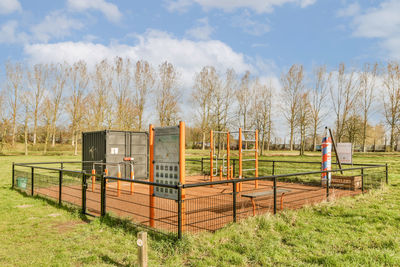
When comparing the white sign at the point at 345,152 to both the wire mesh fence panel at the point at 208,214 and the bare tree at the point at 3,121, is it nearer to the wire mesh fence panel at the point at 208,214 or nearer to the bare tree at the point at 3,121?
the wire mesh fence panel at the point at 208,214

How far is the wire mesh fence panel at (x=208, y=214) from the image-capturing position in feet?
18.7

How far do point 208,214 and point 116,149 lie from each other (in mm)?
7957

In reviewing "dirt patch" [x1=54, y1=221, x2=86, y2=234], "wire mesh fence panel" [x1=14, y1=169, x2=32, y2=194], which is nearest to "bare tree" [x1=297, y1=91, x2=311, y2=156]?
"wire mesh fence panel" [x1=14, y1=169, x2=32, y2=194]

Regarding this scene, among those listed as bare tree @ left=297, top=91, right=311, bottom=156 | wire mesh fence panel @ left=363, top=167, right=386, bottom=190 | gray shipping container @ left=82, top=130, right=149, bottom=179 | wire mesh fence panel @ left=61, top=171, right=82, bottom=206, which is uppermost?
bare tree @ left=297, top=91, right=311, bottom=156

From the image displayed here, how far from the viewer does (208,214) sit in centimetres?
667

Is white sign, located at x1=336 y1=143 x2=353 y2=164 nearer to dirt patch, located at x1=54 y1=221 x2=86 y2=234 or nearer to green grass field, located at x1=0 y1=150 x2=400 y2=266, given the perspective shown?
green grass field, located at x1=0 y1=150 x2=400 y2=266

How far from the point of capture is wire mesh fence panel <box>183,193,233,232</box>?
569 cm

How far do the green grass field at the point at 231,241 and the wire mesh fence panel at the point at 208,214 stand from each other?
58 centimetres

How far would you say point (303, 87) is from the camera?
3334 centimetres

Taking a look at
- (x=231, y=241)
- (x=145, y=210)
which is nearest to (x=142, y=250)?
(x=231, y=241)

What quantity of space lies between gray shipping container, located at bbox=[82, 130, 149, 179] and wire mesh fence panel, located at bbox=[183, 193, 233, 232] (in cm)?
575

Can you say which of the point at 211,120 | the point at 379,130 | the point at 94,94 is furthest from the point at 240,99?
the point at 379,130

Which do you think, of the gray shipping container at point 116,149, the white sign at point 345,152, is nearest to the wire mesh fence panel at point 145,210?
the gray shipping container at point 116,149

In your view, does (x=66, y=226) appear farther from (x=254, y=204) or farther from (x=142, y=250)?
(x=254, y=204)
